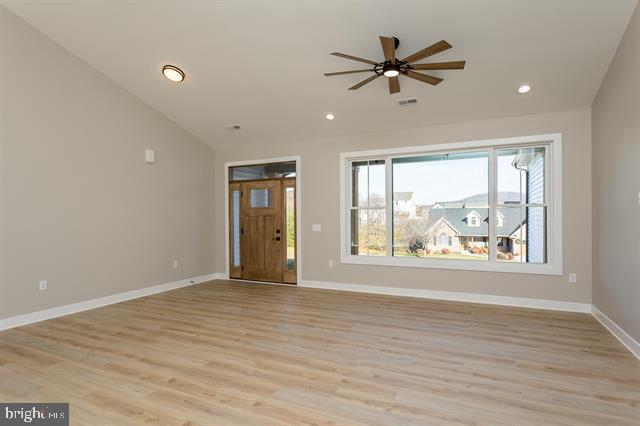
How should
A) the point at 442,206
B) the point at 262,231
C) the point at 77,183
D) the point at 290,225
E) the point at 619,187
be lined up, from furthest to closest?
the point at 262,231
the point at 290,225
the point at 442,206
the point at 77,183
the point at 619,187

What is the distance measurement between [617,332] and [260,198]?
5605mm

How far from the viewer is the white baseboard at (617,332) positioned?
10.1 ft

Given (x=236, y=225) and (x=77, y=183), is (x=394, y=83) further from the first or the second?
(x=236, y=225)

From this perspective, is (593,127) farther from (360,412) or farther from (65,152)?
(65,152)

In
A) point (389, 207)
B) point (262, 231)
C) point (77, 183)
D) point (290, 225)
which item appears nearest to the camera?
point (77, 183)

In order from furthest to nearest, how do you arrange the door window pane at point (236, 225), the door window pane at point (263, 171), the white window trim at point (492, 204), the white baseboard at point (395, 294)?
the door window pane at point (236, 225)
the door window pane at point (263, 171)
the white window trim at point (492, 204)
the white baseboard at point (395, 294)

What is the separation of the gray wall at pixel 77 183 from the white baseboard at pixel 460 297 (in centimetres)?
288

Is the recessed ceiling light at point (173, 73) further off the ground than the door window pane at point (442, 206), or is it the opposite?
the recessed ceiling light at point (173, 73)

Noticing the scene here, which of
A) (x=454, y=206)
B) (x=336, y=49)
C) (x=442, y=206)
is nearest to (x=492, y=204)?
(x=454, y=206)

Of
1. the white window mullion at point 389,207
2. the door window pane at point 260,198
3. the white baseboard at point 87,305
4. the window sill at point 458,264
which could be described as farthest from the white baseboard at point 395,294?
the door window pane at point 260,198

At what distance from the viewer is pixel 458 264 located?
518 cm

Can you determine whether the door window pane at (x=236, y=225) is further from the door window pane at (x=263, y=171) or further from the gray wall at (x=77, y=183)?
the gray wall at (x=77, y=183)

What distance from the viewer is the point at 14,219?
13.0 feet

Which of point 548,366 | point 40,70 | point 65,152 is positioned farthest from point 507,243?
point 40,70
